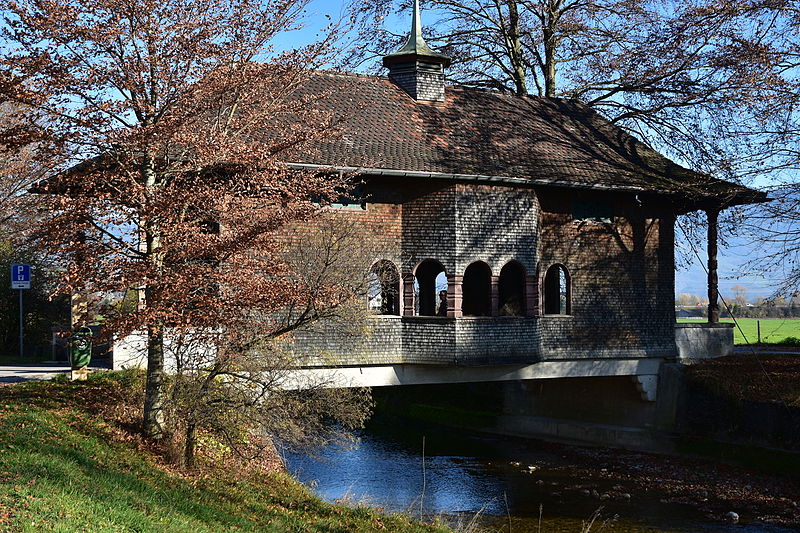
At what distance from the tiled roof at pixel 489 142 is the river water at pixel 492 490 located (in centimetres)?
615

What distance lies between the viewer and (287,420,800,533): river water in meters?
15.1

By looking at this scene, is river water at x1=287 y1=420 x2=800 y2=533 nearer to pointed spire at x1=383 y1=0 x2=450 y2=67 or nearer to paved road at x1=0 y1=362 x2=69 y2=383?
paved road at x1=0 y1=362 x2=69 y2=383

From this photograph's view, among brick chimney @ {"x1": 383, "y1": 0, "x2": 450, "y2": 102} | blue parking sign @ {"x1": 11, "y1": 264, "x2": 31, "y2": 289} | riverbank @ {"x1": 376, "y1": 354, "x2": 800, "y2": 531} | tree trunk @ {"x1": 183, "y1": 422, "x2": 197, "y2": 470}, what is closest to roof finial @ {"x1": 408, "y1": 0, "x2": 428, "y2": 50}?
brick chimney @ {"x1": 383, "y1": 0, "x2": 450, "y2": 102}

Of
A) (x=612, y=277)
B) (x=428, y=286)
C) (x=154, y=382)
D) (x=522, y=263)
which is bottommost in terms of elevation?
(x=154, y=382)

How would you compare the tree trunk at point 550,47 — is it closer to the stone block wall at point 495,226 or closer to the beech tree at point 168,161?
the stone block wall at point 495,226

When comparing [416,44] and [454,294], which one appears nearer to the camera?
[454,294]

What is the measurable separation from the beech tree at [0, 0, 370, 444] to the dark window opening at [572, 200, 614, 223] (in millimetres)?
8969

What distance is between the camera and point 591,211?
20000mm

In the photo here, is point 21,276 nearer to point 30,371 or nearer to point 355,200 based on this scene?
point 30,371

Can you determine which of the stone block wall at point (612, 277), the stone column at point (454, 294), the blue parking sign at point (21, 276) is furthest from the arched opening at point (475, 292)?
the blue parking sign at point (21, 276)

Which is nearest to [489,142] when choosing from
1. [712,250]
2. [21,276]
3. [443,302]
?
[443,302]

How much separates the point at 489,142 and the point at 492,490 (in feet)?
24.9

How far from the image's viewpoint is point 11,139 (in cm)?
1089

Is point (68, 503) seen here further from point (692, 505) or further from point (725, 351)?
point (725, 351)
